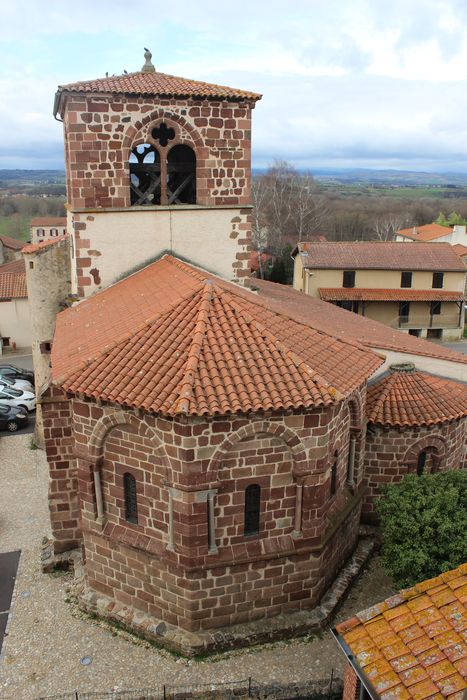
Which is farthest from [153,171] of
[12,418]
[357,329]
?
[12,418]

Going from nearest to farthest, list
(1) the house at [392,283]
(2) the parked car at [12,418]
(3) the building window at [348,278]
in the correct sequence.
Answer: (2) the parked car at [12,418] → (1) the house at [392,283] → (3) the building window at [348,278]

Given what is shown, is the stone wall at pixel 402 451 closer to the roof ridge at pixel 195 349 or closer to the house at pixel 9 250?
the roof ridge at pixel 195 349

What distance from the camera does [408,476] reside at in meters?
12.5

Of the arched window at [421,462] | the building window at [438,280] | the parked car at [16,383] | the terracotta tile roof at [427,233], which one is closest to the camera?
the arched window at [421,462]

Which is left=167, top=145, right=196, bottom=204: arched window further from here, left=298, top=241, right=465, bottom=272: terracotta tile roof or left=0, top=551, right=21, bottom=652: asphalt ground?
left=298, top=241, right=465, bottom=272: terracotta tile roof

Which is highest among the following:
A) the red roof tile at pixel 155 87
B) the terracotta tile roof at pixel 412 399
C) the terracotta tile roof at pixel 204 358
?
the red roof tile at pixel 155 87

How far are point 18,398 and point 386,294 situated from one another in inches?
975

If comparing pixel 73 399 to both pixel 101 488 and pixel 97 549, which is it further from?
pixel 97 549

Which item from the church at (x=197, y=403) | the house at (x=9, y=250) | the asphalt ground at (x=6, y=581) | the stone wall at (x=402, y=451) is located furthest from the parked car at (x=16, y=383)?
the house at (x=9, y=250)

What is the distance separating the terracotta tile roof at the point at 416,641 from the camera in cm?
716

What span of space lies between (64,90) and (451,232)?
5331cm

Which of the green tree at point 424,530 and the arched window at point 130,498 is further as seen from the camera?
the arched window at point 130,498

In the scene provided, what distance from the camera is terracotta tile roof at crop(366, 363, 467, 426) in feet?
46.5

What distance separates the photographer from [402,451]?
1459cm
